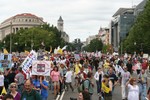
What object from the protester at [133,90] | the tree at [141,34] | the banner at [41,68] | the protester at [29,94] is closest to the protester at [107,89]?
the protester at [133,90]

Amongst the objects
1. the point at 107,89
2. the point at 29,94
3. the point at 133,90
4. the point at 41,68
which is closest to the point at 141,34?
the point at 41,68

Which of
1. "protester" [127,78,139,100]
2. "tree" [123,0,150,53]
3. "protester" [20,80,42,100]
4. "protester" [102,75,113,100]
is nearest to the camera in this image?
"protester" [20,80,42,100]

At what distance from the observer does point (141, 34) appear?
75.1m

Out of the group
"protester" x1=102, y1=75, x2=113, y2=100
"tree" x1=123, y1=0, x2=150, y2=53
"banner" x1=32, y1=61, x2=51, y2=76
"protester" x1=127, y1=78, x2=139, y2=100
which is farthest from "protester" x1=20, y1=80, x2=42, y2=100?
"tree" x1=123, y1=0, x2=150, y2=53

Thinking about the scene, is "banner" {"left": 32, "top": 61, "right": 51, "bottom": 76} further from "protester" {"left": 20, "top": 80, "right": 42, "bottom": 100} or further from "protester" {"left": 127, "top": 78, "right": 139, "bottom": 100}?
"protester" {"left": 20, "top": 80, "right": 42, "bottom": 100}

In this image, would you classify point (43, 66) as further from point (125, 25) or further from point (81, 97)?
point (125, 25)

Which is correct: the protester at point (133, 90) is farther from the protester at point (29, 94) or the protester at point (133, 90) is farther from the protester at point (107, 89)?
the protester at point (29, 94)

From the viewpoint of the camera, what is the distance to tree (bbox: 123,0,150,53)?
5906cm

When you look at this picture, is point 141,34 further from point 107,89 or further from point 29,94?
point 29,94

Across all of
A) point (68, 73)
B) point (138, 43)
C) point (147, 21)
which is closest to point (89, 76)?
point (68, 73)

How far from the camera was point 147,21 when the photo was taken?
5862 cm

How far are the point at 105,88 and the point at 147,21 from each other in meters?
45.1

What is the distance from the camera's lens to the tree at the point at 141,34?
59062 millimetres

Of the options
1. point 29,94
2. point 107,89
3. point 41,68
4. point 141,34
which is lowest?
point 107,89
